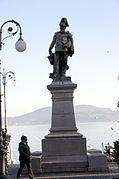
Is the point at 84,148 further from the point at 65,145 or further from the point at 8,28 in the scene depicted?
the point at 8,28

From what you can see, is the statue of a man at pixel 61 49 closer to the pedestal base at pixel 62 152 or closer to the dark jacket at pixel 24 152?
the pedestal base at pixel 62 152

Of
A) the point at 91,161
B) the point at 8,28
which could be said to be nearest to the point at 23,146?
the point at 91,161

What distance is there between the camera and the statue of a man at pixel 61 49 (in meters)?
19.1

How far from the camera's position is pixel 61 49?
19.1 m

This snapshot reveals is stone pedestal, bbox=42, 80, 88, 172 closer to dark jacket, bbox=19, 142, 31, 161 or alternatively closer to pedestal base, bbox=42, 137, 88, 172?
pedestal base, bbox=42, 137, 88, 172

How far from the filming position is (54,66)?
A: 19109 mm

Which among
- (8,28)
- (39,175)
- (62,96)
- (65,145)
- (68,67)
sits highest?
(8,28)

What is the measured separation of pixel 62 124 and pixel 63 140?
80 cm

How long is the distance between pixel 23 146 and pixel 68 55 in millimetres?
6125

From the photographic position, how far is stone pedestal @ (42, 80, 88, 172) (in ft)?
56.2

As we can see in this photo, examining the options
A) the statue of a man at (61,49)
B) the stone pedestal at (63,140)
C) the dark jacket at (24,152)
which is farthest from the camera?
the statue of a man at (61,49)

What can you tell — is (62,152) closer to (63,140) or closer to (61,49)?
(63,140)

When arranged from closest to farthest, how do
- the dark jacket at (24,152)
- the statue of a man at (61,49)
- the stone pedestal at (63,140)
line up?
the dark jacket at (24,152)
the stone pedestal at (63,140)
the statue of a man at (61,49)

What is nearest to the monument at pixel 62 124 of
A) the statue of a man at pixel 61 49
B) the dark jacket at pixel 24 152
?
the statue of a man at pixel 61 49
